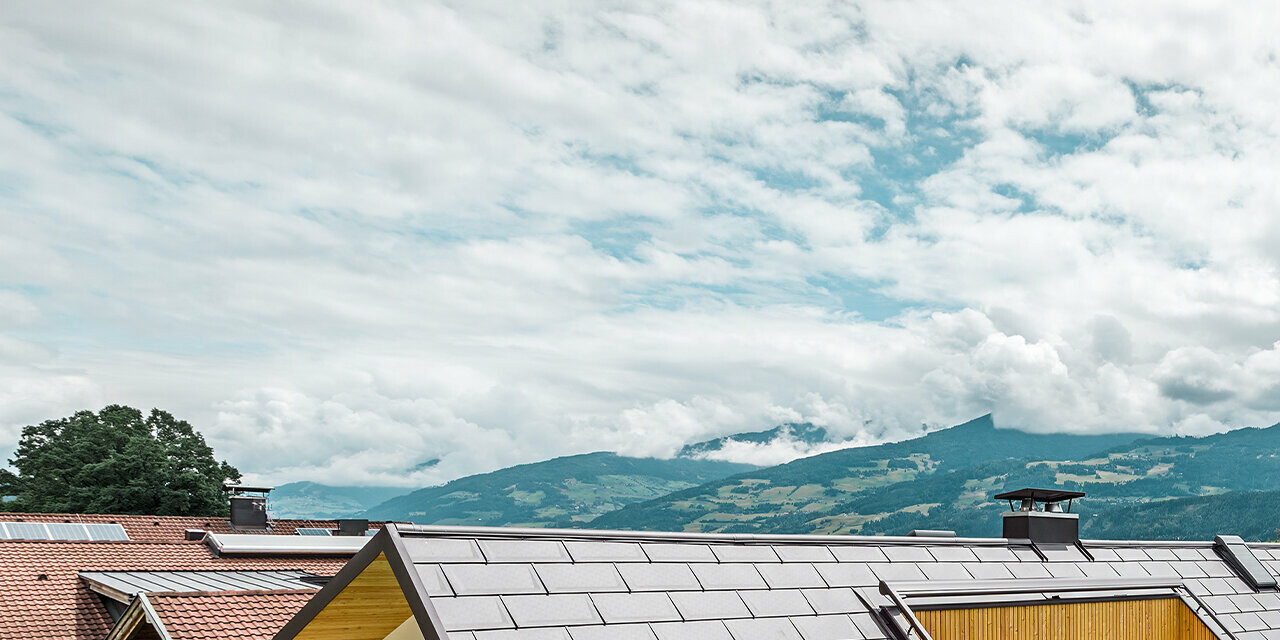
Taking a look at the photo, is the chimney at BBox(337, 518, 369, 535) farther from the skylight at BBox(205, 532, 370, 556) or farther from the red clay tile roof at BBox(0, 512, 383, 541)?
the skylight at BBox(205, 532, 370, 556)

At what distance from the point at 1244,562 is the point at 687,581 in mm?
12252

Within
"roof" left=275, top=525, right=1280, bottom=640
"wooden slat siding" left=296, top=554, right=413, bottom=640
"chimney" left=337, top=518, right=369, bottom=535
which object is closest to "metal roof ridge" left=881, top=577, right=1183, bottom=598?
"roof" left=275, top=525, right=1280, bottom=640

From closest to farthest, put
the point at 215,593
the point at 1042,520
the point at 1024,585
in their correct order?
1. the point at 1024,585
2. the point at 1042,520
3. the point at 215,593

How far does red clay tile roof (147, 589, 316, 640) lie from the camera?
657 inches

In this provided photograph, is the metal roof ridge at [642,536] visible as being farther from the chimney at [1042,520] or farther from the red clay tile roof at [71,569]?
the red clay tile roof at [71,569]

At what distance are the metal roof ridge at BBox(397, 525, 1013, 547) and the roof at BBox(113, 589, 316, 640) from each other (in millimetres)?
9703

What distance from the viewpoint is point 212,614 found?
1734 centimetres

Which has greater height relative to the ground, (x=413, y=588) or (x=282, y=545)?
(x=282, y=545)

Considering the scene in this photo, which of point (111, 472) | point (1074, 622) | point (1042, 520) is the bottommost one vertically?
point (1074, 622)

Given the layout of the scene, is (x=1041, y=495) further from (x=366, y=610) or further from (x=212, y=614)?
(x=212, y=614)

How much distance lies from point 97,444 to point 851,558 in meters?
57.2

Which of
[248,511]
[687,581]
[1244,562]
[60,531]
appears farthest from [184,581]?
[1244,562]

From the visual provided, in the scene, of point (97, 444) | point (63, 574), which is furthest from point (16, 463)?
point (63, 574)

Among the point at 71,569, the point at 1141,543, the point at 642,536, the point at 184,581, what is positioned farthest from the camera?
the point at 71,569
